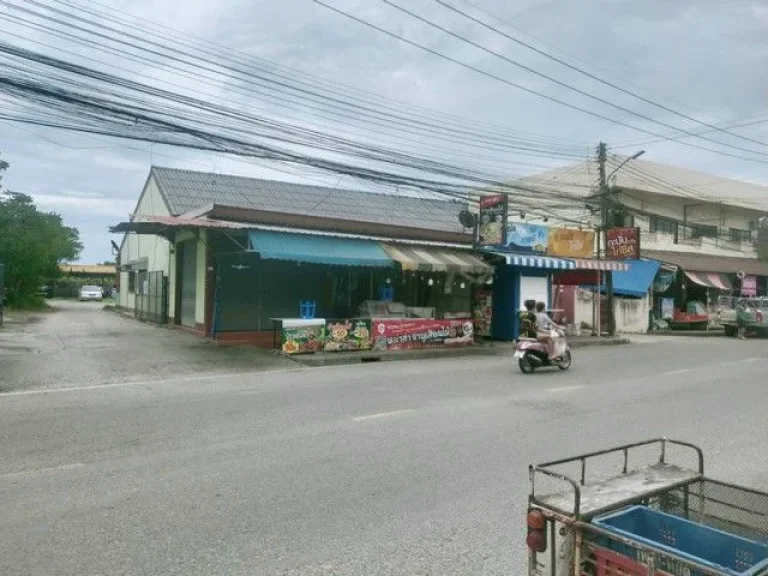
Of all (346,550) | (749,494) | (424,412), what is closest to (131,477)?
(346,550)

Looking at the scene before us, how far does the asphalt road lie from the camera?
4000 mm

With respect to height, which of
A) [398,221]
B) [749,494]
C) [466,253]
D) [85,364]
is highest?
[398,221]

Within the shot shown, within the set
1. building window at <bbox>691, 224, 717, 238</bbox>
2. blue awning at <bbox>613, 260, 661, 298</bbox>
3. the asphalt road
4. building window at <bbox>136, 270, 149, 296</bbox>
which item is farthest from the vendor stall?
building window at <bbox>691, 224, 717, 238</bbox>

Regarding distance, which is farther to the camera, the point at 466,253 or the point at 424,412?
the point at 466,253

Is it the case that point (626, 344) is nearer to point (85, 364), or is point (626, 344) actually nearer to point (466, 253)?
point (466, 253)

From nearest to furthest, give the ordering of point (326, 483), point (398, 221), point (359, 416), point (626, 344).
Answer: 1. point (326, 483)
2. point (359, 416)
3. point (626, 344)
4. point (398, 221)

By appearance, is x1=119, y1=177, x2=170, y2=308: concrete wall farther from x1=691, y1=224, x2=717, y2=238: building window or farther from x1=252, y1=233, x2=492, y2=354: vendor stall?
x1=691, y1=224, x2=717, y2=238: building window

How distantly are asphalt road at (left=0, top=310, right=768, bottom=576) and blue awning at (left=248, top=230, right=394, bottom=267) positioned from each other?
433 centimetres

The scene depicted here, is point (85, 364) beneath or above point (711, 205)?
beneath

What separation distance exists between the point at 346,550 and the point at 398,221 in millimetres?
22184

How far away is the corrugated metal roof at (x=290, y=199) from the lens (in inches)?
957

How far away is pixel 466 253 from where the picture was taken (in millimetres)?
19656

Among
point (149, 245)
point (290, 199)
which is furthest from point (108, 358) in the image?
point (149, 245)

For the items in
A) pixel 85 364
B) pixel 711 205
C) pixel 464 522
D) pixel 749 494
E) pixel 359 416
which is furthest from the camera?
pixel 711 205
